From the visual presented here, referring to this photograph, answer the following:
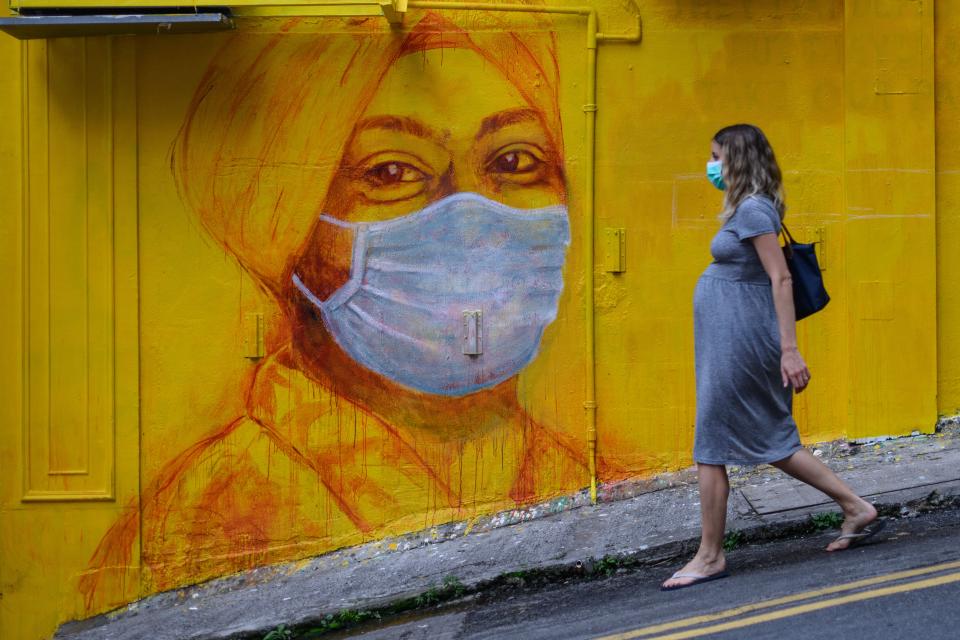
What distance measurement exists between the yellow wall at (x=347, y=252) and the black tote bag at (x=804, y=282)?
2048 mm

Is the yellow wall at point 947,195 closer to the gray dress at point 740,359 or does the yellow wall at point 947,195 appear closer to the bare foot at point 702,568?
the gray dress at point 740,359

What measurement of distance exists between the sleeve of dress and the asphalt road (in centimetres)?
145

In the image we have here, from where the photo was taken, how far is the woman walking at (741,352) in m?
4.65

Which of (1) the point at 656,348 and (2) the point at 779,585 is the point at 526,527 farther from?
(2) the point at 779,585

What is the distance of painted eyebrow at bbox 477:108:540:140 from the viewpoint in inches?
263

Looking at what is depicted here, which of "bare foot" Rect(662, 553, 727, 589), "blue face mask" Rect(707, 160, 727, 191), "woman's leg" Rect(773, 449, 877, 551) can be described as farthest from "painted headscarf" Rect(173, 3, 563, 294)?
"bare foot" Rect(662, 553, 727, 589)

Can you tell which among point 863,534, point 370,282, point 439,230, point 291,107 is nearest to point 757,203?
point 863,534

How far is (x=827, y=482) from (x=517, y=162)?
9.27ft

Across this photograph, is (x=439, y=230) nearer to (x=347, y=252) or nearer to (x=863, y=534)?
(x=347, y=252)

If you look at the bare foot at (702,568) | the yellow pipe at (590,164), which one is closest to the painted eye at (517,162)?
the yellow pipe at (590,164)

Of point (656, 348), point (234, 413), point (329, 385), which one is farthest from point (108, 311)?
point (656, 348)

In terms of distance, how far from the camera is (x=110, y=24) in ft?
20.5

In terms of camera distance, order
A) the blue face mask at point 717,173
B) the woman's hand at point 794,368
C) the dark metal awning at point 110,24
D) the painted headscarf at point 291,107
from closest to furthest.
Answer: the woman's hand at point 794,368
the blue face mask at point 717,173
the dark metal awning at point 110,24
the painted headscarf at point 291,107

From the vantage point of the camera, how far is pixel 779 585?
4.67 m
